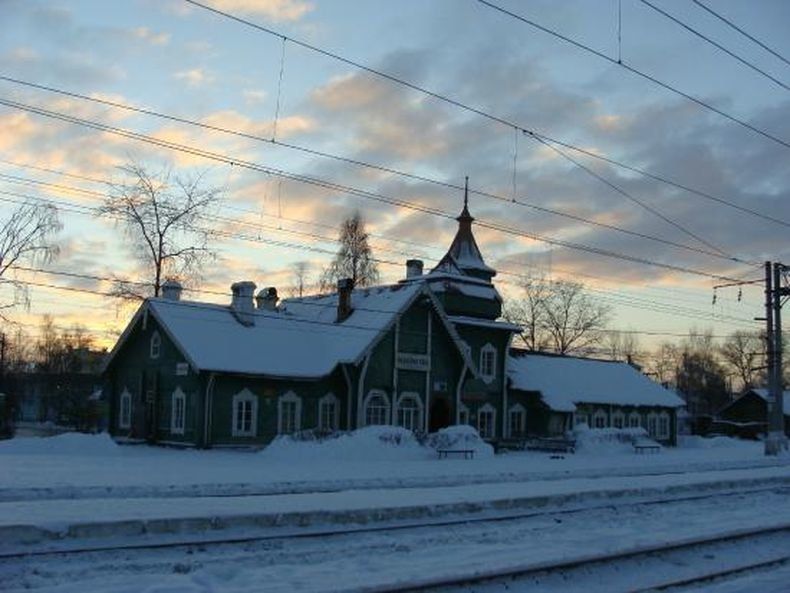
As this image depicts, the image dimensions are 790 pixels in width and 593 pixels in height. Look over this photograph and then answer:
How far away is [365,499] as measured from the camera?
59.4ft

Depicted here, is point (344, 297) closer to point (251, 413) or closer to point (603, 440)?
point (251, 413)

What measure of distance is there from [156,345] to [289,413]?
6.40 m

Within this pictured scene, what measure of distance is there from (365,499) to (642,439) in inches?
1166

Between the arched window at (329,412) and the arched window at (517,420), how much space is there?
1243 cm

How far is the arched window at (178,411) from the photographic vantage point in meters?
37.4

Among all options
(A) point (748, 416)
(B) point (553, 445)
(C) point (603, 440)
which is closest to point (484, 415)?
(B) point (553, 445)

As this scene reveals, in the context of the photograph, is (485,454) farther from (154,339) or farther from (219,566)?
(219,566)

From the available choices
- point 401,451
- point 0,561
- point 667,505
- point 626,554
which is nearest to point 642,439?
point 401,451

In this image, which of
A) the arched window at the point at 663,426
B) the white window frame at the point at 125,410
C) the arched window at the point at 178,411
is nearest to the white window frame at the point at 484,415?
the arched window at the point at 663,426

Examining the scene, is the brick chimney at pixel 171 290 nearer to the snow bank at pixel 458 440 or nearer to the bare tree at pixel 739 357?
the snow bank at pixel 458 440

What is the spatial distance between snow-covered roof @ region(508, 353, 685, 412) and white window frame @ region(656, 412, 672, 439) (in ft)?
3.59

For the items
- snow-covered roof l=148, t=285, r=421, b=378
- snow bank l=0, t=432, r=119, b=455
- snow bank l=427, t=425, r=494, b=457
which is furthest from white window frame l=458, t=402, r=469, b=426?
snow bank l=0, t=432, r=119, b=455

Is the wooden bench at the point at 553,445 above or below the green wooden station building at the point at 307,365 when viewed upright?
below

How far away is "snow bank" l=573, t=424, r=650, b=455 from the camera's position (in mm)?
41766
